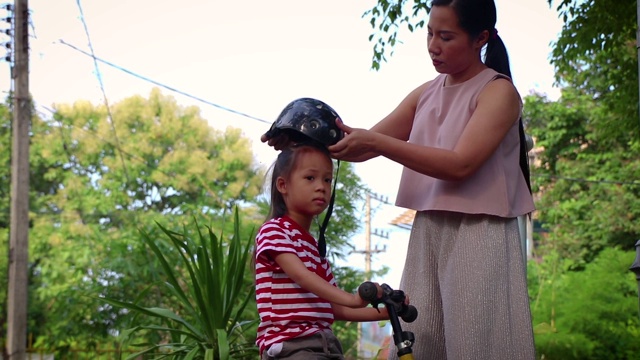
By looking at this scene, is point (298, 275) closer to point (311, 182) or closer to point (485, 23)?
point (311, 182)

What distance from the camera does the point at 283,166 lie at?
2.82 m

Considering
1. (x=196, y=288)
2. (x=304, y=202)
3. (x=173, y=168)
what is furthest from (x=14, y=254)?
(x=173, y=168)

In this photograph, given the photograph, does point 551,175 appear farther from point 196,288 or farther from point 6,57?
point 196,288

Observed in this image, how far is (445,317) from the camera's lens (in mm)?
2660

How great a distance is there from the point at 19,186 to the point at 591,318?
8.28 metres

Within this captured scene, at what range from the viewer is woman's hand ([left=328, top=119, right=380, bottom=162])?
2.56 metres

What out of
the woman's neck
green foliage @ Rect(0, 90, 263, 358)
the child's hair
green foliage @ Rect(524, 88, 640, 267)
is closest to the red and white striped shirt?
the child's hair

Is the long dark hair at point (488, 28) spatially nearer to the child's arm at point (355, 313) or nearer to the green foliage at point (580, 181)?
the child's arm at point (355, 313)

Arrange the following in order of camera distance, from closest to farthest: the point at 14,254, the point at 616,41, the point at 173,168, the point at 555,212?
1. the point at 616,41
2. the point at 14,254
3. the point at 555,212
4. the point at 173,168

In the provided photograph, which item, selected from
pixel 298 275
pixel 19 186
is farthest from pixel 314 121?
pixel 19 186

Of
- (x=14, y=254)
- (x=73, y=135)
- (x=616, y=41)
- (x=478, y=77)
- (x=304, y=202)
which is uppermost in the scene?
(x=73, y=135)

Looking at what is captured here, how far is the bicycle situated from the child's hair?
499 mm

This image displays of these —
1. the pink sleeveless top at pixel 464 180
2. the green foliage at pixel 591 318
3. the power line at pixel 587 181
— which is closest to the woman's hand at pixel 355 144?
the pink sleeveless top at pixel 464 180

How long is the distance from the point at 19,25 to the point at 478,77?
14052mm
